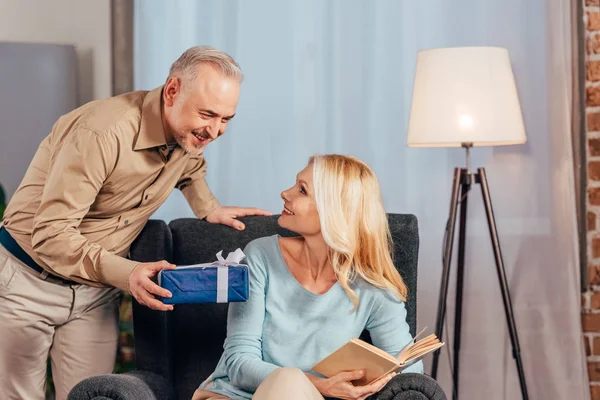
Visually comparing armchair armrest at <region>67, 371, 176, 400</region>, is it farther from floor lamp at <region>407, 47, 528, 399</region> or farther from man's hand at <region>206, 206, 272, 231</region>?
floor lamp at <region>407, 47, 528, 399</region>

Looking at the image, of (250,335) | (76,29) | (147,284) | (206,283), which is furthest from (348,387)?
(76,29)

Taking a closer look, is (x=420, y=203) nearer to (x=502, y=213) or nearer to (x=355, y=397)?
(x=502, y=213)

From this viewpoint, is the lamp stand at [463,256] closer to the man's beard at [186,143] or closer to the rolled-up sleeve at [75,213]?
the man's beard at [186,143]

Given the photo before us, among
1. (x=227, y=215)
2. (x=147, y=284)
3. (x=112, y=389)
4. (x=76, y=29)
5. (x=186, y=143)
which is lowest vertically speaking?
(x=112, y=389)

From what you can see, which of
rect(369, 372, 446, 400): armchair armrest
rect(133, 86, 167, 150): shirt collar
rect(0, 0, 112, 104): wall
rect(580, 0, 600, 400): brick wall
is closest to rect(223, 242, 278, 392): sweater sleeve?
rect(369, 372, 446, 400): armchair armrest

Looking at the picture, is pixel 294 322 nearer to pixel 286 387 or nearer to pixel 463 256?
pixel 286 387

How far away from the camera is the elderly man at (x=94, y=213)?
2131 mm

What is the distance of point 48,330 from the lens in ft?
7.91

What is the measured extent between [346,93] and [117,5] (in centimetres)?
102

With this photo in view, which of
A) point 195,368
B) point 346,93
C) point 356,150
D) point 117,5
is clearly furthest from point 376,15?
point 195,368

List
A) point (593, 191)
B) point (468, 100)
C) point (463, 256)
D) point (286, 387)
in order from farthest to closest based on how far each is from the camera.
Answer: point (593, 191), point (463, 256), point (468, 100), point (286, 387)

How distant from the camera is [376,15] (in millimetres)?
3148

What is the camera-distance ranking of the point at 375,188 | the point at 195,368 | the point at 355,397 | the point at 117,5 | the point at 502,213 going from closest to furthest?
1. the point at 355,397
2. the point at 375,188
3. the point at 195,368
4. the point at 502,213
5. the point at 117,5

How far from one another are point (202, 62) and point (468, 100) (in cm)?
94
